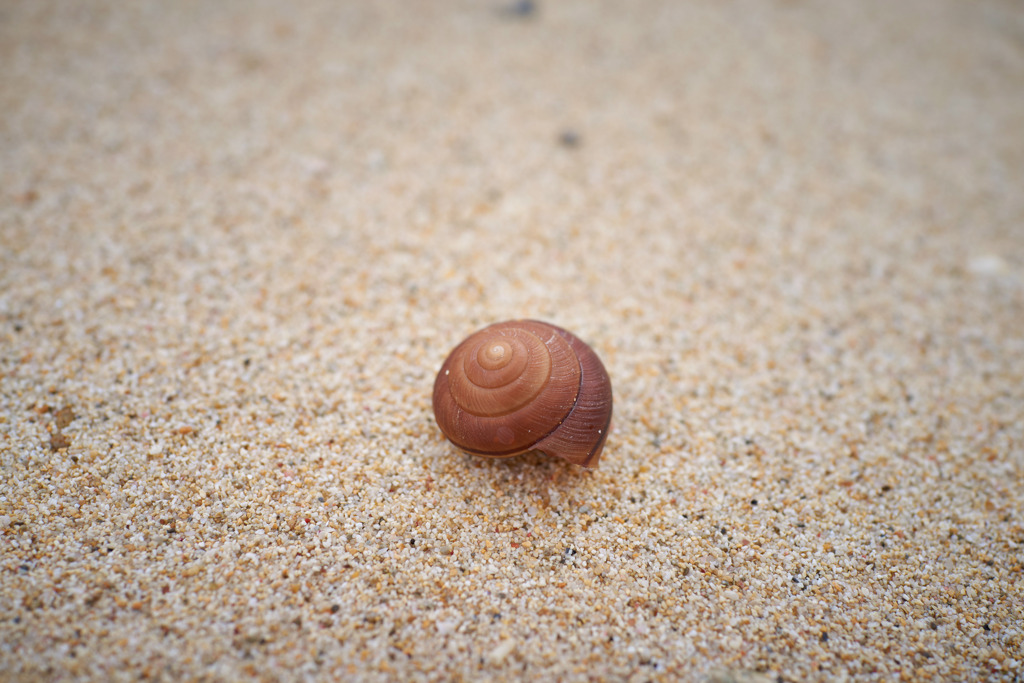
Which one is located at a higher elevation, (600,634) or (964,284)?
(964,284)

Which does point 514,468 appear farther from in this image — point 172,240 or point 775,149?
point 775,149

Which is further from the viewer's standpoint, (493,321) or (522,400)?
(493,321)

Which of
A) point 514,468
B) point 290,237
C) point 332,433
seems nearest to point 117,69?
point 290,237

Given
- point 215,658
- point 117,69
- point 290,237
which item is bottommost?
point 215,658

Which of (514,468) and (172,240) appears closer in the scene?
(514,468)
